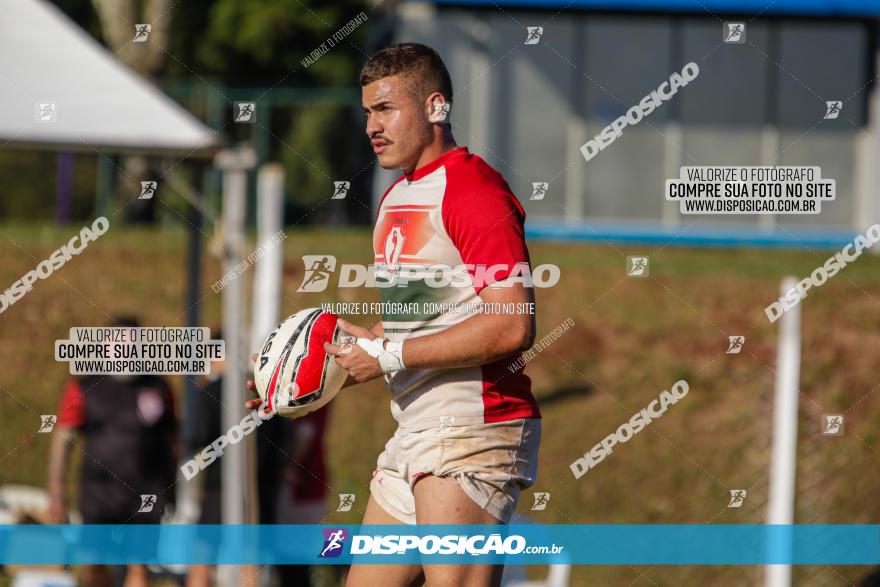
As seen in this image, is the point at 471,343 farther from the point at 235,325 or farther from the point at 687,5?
the point at 687,5

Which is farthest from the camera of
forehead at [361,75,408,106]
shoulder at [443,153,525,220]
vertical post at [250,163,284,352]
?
vertical post at [250,163,284,352]

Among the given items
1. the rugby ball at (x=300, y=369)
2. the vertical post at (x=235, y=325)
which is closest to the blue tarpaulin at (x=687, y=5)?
the vertical post at (x=235, y=325)

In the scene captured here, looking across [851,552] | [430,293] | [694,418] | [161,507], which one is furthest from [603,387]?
[430,293]

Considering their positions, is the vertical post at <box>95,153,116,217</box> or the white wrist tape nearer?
the white wrist tape

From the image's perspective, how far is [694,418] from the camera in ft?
38.5

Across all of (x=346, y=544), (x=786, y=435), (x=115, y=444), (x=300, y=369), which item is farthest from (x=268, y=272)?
(x=300, y=369)

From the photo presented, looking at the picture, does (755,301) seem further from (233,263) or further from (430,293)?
(430,293)

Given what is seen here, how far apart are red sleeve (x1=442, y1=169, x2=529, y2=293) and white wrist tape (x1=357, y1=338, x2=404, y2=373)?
0.35m

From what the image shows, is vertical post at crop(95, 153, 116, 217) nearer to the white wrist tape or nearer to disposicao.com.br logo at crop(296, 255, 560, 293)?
disposicao.com.br logo at crop(296, 255, 560, 293)

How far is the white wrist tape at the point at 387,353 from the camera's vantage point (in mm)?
4328

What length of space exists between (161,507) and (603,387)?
5.28m

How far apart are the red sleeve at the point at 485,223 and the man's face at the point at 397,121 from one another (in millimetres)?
227

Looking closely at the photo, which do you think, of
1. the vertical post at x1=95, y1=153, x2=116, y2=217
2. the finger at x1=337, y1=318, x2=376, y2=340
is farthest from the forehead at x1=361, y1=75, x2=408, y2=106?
the vertical post at x1=95, y1=153, x2=116, y2=217

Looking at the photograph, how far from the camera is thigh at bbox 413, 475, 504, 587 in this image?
13.8 feet
